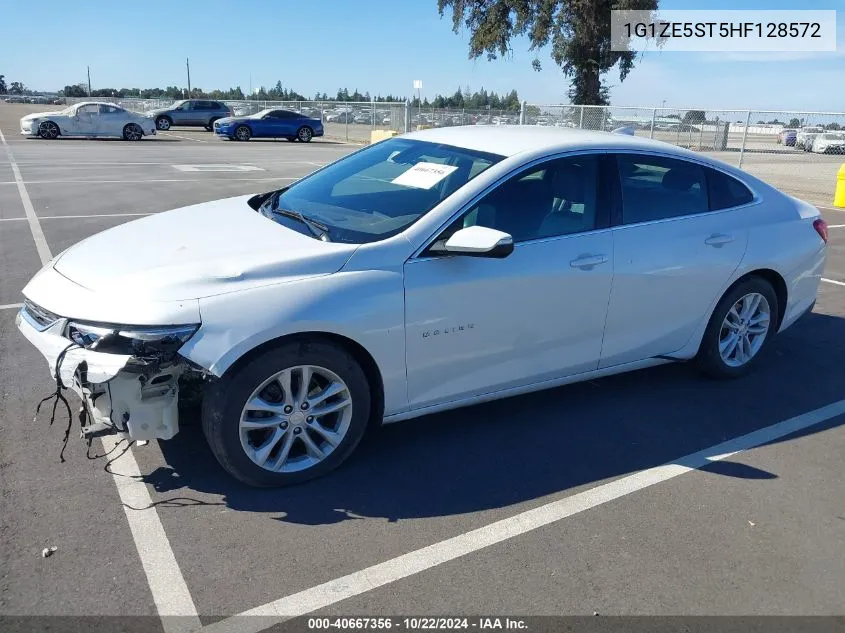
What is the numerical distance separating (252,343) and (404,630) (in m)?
1.36

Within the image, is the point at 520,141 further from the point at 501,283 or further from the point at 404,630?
the point at 404,630

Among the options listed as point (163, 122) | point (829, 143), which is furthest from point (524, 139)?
point (163, 122)

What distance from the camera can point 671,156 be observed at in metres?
4.77

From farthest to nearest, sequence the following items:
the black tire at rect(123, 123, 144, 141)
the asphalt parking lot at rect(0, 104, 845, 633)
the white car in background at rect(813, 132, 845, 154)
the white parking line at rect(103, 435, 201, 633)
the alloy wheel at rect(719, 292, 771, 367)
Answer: the white car in background at rect(813, 132, 845, 154) → the black tire at rect(123, 123, 144, 141) → the alloy wheel at rect(719, 292, 771, 367) → the asphalt parking lot at rect(0, 104, 845, 633) → the white parking line at rect(103, 435, 201, 633)

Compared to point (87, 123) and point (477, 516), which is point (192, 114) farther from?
point (477, 516)

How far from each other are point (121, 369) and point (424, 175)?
2.02 metres

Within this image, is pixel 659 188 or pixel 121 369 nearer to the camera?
pixel 121 369

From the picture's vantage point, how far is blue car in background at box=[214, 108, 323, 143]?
30.4 m

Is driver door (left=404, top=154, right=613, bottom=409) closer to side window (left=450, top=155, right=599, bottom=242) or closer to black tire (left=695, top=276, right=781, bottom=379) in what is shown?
side window (left=450, top=155, right=599, bottom=242)

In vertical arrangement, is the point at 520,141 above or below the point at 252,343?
above

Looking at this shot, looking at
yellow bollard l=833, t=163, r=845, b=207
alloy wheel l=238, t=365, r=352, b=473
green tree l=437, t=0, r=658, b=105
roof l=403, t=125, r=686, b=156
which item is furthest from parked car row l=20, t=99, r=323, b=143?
alloy wheel l=238, t=365, r=352, b=473

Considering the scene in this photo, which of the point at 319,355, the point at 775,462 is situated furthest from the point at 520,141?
the point at 775,462

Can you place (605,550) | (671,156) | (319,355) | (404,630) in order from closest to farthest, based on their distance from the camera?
1. (404,630)
2. (605,550)
3. (319,355)
4. (671,156)

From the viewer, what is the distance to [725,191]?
4.96m
